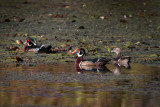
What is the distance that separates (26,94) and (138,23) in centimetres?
1460

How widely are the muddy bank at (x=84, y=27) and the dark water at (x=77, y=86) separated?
197 centimetres

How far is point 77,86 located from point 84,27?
1210 cm

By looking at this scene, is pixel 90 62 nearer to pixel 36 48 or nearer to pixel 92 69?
pixel 92 69

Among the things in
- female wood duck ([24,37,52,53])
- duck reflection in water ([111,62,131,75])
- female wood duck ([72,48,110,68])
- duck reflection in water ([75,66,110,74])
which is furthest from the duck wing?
female wood duck ([24,37,52,53])

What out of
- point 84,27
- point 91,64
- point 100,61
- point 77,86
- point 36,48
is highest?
point 84,27

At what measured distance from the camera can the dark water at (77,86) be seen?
8656mm

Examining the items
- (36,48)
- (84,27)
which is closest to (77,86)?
(36,48)

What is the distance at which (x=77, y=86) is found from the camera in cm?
1048

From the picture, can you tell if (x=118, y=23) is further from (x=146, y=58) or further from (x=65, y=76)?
(x=65, y=76)

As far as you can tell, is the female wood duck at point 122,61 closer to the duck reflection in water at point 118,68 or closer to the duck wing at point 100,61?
the duck reflection in water at point 118,68

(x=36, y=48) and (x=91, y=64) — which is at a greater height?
(x=36, y=48)

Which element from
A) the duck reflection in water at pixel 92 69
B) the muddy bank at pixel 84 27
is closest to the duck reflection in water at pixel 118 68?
the duck reflection in water at pixel 92 69

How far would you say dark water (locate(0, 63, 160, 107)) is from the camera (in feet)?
28.4

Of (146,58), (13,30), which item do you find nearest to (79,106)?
(146,58)
